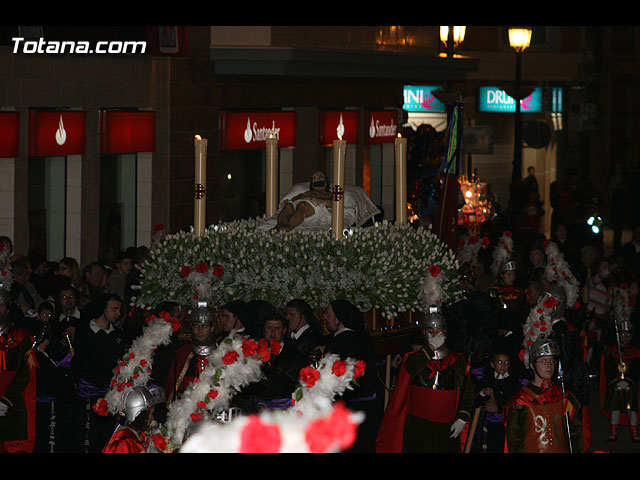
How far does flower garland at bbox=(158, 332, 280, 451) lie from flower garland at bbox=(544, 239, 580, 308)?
7109 millimetres

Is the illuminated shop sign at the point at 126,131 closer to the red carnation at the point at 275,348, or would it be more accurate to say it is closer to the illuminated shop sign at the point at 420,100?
the red carnation at the point at 275,348

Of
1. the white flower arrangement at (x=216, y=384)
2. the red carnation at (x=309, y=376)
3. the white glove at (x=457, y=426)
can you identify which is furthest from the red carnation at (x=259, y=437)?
the white glove at (x=457, y=426)

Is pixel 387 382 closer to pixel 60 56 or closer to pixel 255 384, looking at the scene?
pixel 255 384

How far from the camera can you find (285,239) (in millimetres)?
11492

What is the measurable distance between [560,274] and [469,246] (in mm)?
2611

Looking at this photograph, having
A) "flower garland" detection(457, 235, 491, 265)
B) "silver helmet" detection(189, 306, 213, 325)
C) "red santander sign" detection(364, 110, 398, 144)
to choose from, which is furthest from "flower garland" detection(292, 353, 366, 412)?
"red santander sign" detection(364, 110, 398, 144)

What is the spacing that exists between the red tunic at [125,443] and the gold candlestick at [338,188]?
3.44m

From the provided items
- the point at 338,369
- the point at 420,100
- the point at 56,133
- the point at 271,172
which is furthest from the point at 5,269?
the point at 420,100

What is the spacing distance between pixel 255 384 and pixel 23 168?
28.5ft

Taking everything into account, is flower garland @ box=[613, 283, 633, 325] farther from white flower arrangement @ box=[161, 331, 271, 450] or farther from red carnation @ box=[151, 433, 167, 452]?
red carnation @ box=[151, 433, 167, 452]

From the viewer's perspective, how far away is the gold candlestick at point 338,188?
426 inches

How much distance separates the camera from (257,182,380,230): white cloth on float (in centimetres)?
1203

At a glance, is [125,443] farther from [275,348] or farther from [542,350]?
[542,350]

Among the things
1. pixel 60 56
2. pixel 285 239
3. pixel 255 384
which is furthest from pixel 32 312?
pixel 60 56
